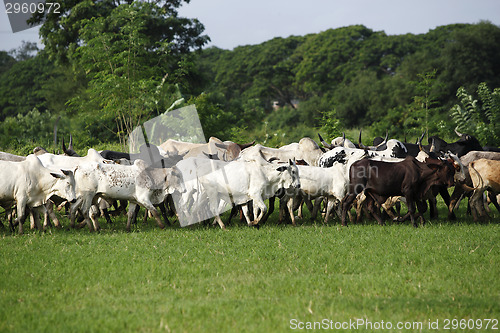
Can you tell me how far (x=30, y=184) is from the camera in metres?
10.4

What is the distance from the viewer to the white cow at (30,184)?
33.6ft

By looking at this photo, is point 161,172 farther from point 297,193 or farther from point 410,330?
point 410,330

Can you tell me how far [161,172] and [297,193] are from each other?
279 cm

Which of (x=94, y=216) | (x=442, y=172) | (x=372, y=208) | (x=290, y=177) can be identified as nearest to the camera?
(x=94, y=216)

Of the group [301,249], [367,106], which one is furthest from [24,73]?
[301,249]

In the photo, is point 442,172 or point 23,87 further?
point 23,87

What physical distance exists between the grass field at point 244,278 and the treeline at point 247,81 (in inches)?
470

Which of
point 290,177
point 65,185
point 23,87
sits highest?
point 23,87

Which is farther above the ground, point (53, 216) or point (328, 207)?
point (53, 216)

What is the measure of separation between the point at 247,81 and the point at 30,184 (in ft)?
124

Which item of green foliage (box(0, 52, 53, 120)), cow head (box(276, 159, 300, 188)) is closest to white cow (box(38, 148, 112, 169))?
cow head (box(276, 159, 300, 188))

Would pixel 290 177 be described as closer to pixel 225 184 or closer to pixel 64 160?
pixel 225 184

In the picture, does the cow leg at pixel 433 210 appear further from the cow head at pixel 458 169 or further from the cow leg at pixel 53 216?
the cow leg at pixel 53 216

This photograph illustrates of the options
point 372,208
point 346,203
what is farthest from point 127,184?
point 372,208
